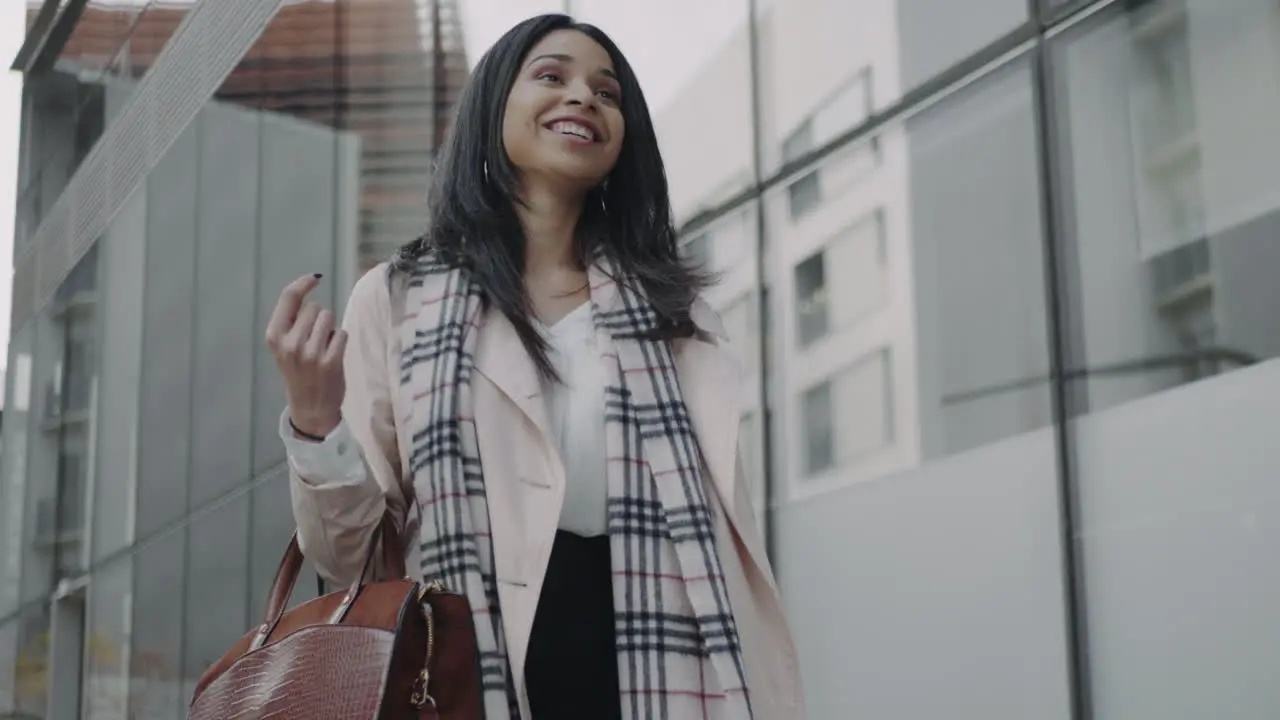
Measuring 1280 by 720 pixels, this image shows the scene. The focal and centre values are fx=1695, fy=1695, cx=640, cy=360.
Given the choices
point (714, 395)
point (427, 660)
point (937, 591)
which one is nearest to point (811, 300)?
point (937, 591)

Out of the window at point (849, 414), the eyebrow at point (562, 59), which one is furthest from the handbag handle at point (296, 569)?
the window at point (849, 414)

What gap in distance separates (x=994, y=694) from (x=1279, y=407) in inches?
46.4

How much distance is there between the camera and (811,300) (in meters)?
5.55

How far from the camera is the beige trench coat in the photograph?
7.41 feet

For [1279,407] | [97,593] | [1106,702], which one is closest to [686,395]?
[1279,407]

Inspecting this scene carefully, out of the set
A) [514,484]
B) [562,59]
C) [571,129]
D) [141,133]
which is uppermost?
[141,133]

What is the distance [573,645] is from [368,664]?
0.29 metres

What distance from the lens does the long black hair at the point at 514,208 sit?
8.42 ft

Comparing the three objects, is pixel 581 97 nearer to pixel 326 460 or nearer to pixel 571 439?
pixel 571 439

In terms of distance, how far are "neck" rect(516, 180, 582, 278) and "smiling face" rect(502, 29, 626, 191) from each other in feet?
0.11

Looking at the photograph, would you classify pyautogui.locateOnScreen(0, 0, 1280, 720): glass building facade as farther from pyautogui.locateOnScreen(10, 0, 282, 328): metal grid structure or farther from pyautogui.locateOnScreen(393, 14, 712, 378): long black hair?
pyautogui.locateOnScreen(10, 0, 282, 328): metal grid structure

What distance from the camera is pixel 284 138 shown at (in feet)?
37.0

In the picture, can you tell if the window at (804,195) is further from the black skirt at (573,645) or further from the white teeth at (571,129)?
the black skirt at (573,645)

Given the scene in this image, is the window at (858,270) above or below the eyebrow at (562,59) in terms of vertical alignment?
above
